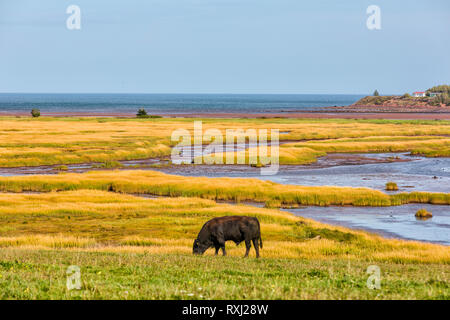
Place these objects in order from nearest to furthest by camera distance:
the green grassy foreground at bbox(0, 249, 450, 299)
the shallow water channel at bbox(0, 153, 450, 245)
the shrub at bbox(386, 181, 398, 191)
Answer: the green grassy foreground at bbox(0, 249, 450, 299) → the shallow water channel at bbox(0, 153, 450, 245) → the shrub at bbox(386, 181, 398, 191)

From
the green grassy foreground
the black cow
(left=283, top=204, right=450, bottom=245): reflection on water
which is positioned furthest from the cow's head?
(left=283, top=204, right=450, bottom=245): reflection on water

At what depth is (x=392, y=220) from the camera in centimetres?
3894

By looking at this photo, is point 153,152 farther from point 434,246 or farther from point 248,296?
point 248,296

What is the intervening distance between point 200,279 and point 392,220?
27.0 m

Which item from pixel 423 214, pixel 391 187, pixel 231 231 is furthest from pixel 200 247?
pixel 391 187

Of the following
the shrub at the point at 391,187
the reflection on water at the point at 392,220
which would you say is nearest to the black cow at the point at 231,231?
the reflection on water at the point at 392,220

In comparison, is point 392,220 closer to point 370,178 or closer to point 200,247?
point 200,247

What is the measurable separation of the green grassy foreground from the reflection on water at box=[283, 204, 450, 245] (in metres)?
14.9

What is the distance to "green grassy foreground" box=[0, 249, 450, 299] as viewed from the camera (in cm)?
1212

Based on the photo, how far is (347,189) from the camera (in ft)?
160

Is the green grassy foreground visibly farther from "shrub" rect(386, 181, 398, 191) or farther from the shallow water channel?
"shrub" rect(386, 181, 398, 191)

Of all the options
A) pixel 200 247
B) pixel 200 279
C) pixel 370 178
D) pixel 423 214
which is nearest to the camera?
pixel 200 279

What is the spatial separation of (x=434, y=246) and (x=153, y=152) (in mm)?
60180

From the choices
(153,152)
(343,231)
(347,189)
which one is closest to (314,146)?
(153,152)
